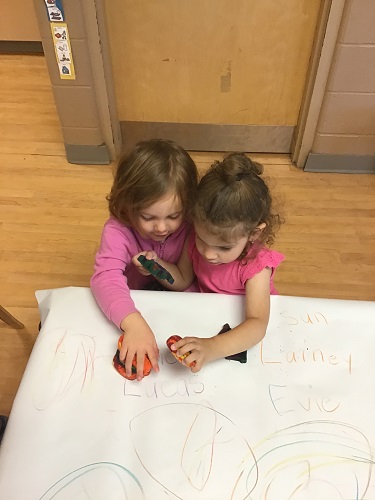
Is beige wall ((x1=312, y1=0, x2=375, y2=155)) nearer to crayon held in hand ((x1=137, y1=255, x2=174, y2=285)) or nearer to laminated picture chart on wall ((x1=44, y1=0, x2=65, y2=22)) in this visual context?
laminated picture chart on wall ((x1=44, y1=0, x2=65, y2=22))

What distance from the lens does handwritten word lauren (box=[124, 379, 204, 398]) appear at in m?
0.66

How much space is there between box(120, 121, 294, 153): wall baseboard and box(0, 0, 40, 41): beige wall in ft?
3.54

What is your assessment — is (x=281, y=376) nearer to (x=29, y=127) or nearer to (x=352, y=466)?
(x=352, y=466)

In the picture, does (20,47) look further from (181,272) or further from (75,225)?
(181,272)

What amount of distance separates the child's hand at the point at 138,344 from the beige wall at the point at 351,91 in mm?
1366

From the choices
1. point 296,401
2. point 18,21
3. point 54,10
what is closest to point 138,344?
point 296,401

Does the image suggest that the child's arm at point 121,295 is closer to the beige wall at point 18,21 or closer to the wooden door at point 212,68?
the wooden door at point 212,68

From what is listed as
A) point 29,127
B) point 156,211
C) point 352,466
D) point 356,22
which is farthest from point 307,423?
point 29,127

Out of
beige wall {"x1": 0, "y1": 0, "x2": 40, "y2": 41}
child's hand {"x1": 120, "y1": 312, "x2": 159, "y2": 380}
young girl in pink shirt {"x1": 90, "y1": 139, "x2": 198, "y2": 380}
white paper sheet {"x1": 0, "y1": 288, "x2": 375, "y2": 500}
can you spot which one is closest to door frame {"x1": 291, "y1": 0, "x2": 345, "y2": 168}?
young girl in pink shirt {"x1": 90, "y1": 139, "x2": 198, "y2": 380}

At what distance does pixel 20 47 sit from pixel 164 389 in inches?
103

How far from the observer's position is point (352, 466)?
585mm

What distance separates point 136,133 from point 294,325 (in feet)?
4.85

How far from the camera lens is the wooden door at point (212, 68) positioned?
1.62m

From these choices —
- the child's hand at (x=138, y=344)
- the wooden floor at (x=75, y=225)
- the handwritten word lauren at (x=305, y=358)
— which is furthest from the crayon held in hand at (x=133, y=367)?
the wooden floor at (x=75, y=225)
